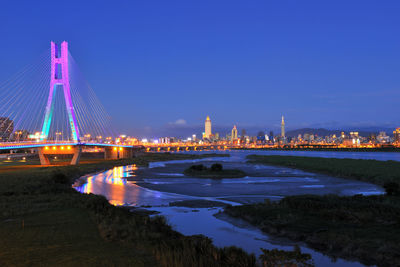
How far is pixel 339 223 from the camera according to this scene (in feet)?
54.5

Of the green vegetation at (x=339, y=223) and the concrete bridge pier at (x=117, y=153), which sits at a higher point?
the concrete bridge pier at (x=117, y=153)

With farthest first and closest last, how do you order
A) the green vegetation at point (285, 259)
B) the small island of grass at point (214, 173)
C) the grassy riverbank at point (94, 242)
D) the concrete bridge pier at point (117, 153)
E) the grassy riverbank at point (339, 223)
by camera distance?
the concrete bridge pier at point (117, 153), the small island of grass at point (214, 173), the grassy riverbank at point (339, 223), the green vegetation at point (285, 259), the grassy riverbank at point (94, 242)

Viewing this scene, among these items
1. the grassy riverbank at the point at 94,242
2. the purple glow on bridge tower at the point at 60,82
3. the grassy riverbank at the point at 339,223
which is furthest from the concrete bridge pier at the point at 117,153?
the grassy riverbank at the point at 339,223

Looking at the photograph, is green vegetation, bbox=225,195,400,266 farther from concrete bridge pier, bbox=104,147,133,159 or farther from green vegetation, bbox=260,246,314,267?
concrete bridge pier, bbox=104,147,133,159

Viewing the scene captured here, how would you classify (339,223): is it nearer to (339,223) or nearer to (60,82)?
(339,223)

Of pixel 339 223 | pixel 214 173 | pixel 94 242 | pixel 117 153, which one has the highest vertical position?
pixel 117 153

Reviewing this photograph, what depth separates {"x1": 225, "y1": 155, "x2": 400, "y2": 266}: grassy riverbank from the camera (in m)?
12.9

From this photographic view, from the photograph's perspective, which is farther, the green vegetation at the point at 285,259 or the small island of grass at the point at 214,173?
the small island of grass at the point at 214,173

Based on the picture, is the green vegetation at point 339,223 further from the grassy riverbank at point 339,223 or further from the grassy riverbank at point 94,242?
the grassy riverbank at point 94,242

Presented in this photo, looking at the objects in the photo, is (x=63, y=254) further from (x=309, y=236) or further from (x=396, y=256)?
(x=396, y=256)

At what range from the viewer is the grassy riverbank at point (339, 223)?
12.9m

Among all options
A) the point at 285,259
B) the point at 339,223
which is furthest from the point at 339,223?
the point at 285,259

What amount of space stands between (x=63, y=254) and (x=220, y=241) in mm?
7118

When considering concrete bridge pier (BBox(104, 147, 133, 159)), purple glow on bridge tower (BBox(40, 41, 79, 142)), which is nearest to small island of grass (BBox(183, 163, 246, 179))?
purple glow on bridge tower (BBox(40, 41, 79, 142))
